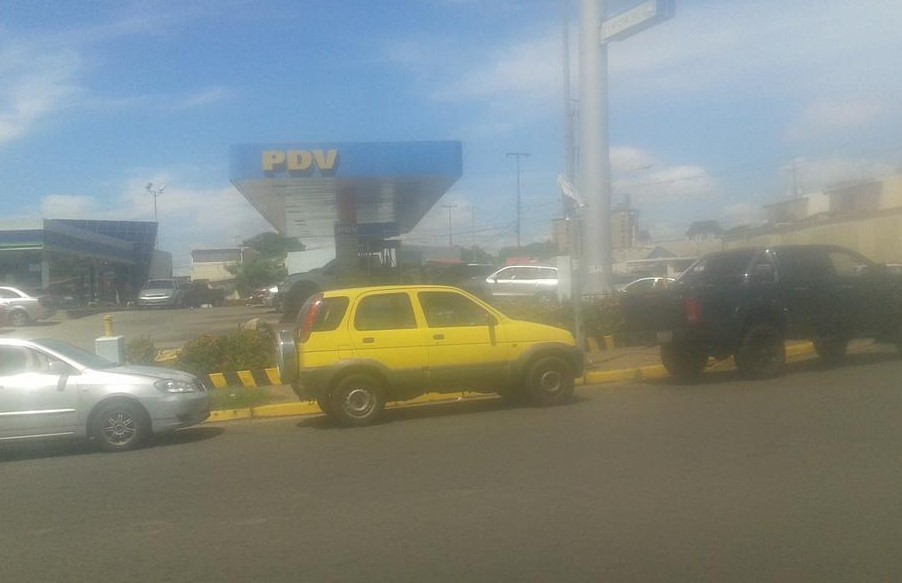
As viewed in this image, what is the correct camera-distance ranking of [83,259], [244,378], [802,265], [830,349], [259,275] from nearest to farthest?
1. [802,265]
2. [830,349]
3. [244,378]
4. [83,259]
5. [259,275]

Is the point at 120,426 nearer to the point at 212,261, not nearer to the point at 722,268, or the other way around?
the point at 722,268

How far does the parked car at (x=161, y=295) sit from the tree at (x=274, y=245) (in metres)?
19.0

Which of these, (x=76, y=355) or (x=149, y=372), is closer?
(x=149, y=372)

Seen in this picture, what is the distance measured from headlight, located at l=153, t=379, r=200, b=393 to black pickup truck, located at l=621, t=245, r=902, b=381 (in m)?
6.72

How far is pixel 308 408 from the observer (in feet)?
41.4

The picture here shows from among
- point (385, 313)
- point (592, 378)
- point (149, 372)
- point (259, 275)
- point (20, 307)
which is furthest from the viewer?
point (259, 275)

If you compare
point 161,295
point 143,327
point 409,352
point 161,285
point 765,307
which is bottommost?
point 143,327

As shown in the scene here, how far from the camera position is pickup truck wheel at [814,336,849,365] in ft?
46.4

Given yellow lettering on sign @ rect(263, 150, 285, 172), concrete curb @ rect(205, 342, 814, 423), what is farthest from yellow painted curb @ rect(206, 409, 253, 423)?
yellow lettering on sign @ rect(263, 150, 285, 172)

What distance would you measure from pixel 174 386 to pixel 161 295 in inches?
1280

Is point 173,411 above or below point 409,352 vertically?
below

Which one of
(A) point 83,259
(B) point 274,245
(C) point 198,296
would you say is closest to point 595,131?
(C) point 198,296

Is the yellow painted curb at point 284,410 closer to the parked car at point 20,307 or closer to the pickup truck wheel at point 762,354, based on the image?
the pickup truck wheel at point 762,354

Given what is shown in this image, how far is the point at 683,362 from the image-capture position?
13562 millimetres
